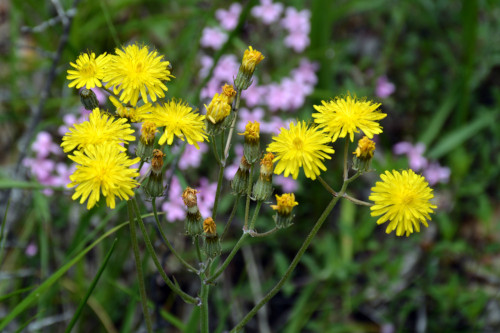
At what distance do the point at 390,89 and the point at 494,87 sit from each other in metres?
0.95

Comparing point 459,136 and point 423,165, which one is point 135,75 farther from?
point 459,136

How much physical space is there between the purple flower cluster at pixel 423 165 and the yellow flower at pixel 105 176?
2815 mm

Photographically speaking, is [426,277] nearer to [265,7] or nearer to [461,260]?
[461,260]

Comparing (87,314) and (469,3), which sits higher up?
(469,3)

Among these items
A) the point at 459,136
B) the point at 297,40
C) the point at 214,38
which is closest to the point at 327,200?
the point at 459,136

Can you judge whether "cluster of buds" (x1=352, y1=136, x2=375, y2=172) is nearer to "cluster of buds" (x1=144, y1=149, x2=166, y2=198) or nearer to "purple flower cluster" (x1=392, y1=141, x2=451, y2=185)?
"cluster of buds" (x1=144, y1=149, x2=166, y2=198)

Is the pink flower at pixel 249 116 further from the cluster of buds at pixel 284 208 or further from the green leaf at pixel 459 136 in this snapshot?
the cluster of buds at pixel 284 208

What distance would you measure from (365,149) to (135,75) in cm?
82

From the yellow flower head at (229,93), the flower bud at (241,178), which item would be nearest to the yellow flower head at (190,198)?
the flower bud at (241,178)

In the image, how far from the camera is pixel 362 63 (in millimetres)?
4609

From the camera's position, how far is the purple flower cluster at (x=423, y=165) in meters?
3.79

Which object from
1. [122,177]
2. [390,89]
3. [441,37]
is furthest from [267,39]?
[122,177]

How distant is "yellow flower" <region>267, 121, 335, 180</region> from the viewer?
5.35ft

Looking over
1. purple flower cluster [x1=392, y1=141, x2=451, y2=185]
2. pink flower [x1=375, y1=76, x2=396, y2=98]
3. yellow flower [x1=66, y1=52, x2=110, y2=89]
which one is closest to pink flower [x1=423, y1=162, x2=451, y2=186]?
purple flower cluster [x1=392, y1=141, x2=451, y2=185]
